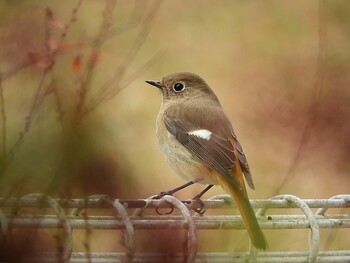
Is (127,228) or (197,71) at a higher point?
(197,71)

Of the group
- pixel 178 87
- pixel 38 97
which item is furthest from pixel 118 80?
pixel 38 97

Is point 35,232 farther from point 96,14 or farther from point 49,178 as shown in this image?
point 96,14

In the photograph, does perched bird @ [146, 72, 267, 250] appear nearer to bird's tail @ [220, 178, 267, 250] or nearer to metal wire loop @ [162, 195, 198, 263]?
bird's tail @ [220, 178, 267, 250]

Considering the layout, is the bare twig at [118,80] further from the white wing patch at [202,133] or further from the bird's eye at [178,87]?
the white wing patch at [202,133]

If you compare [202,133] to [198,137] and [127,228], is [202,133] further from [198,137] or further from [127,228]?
[127,228]

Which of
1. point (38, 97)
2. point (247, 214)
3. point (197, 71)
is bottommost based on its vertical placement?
A: point (247, 214)

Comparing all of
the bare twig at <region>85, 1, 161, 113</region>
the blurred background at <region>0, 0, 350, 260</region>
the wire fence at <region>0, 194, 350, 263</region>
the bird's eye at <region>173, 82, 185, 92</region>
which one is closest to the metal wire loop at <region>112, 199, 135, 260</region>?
the wire fence at <region>0, 194, 350, 263</region>

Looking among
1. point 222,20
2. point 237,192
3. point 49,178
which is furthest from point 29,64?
point 222,20

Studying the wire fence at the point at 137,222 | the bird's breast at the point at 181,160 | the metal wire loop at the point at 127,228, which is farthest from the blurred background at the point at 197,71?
the metal wire loop at the point at 127,228
